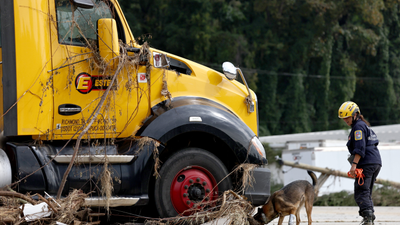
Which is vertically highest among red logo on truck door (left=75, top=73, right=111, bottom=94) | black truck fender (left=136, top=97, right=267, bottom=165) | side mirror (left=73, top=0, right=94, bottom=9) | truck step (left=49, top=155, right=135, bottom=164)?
side mirror (left=73, top=0, right=94, bottom=9)

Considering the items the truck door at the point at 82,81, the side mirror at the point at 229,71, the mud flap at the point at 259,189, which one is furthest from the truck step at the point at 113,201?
the side mirror at the point at 229,71

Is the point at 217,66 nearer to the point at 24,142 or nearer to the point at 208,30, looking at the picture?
the point at 208,30

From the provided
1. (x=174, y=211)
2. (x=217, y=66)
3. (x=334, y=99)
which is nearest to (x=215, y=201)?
(x=174, y=211)

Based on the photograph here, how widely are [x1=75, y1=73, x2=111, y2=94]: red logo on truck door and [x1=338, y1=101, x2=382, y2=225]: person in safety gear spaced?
11.0 feet

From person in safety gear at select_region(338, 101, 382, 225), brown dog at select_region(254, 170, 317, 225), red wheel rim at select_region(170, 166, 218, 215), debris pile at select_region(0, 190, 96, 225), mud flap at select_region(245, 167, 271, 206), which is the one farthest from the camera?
person in safety gear at select_region(338, 101, 382, 225)

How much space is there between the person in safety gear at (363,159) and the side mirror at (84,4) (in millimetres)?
3745

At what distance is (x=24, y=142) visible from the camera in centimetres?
548

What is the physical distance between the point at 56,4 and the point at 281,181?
31.4ft

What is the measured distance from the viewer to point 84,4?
18.5ft

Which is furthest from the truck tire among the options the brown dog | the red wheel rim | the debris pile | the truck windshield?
the truck windshield

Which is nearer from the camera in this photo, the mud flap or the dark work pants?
the mud flap

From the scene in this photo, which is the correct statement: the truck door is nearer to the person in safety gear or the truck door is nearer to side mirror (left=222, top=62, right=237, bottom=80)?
side mirror (left=222, top=62, right=237, bottom=80)

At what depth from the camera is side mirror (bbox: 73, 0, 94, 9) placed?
18.4 feet

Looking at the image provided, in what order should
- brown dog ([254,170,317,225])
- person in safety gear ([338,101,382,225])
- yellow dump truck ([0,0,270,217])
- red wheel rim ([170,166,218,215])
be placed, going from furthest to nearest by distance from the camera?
1. person in safety gear ([338,101,382,225])
2. brown dog ([254,170,317,225])
3. red wheel rim ([170,166,218,215])
4. yellow dump truck ([0,0,270,217])
